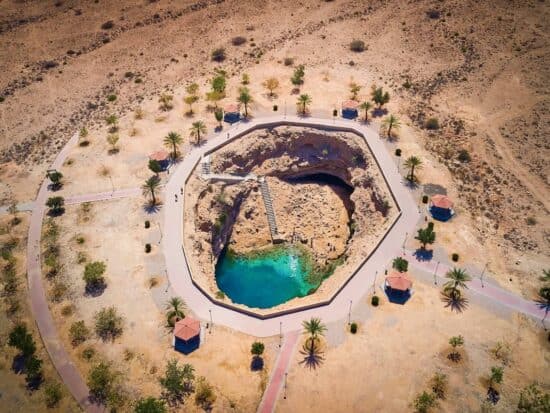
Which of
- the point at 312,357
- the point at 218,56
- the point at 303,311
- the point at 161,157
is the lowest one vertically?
the point at 312,357

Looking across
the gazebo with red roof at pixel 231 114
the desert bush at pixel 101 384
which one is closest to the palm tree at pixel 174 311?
the desert bush at pixel 101 384

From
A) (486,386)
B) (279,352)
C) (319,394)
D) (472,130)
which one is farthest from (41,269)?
(472,130)

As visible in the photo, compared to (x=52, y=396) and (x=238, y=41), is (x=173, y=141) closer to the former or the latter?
(x=238, y=41)

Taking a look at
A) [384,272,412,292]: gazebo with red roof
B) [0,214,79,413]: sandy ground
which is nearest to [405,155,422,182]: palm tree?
[384,272,412,292]: gazebo with red roof

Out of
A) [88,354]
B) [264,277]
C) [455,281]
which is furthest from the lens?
[264,277]

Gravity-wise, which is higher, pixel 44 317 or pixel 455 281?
pixel 44 317

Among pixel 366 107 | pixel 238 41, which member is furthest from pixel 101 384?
pixel 238 41
